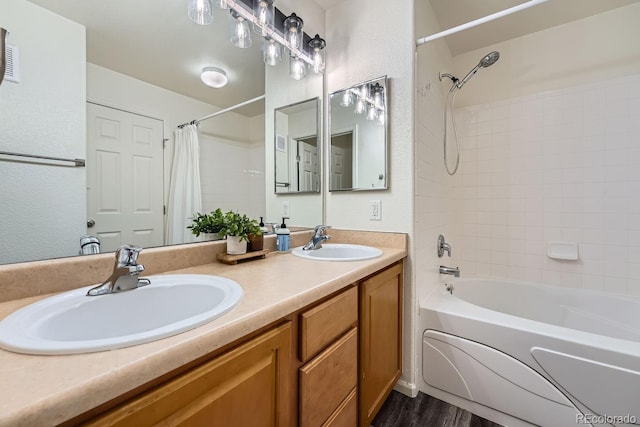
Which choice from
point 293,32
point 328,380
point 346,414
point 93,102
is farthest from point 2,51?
point 346,414

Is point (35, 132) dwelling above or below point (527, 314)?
above

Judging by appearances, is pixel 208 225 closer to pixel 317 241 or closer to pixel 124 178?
pixel 124 178

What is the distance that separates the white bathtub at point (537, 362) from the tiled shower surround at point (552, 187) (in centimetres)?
30

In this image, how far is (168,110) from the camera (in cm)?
110

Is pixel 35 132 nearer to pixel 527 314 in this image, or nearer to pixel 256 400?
pixel 256 400

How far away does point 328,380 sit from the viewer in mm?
933

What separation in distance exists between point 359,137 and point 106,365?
64.7 inches

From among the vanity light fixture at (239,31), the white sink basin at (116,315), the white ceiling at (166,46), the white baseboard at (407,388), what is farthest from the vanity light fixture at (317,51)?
the white baseboard at (407,388)

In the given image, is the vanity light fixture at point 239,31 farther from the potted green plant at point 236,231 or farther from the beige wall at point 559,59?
the beige wall at point 559,59

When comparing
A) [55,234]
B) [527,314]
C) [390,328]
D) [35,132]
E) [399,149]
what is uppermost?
[399,149]

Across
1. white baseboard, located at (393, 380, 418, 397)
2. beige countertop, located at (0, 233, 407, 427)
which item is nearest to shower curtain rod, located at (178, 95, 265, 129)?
beige countertop, located at (0, 233, 407, 427)

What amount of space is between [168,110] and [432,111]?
1654mm

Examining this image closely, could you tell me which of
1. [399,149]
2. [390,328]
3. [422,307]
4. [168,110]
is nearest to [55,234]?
[168,110]

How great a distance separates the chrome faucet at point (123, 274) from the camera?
76 centimetres
